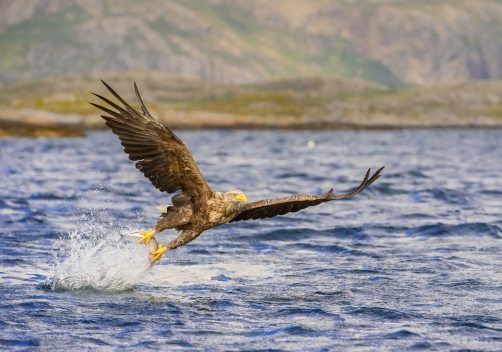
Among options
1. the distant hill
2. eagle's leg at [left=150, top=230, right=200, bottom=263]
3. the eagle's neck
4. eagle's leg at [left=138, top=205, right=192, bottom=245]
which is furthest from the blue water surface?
the distant hill

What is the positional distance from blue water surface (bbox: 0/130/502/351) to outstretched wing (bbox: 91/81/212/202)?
148cm

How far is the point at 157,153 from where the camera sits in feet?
39.8

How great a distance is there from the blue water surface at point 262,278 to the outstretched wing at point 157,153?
1.48 meters

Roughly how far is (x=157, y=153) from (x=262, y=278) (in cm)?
292

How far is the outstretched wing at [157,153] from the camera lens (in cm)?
1199

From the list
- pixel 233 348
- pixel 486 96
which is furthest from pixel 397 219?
pixel 486 96

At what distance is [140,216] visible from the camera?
21.6 meters

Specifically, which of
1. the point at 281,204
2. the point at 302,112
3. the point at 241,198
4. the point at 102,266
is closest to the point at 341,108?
the point at 302,112

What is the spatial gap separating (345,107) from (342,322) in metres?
147

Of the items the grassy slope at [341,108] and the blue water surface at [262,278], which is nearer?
the blue water surface at [262,278]

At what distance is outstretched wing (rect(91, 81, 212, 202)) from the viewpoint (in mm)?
11992

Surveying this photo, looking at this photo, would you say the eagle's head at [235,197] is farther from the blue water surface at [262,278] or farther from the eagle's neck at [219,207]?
the blue water surface at [262,278]

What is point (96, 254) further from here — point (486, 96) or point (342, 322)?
point (486, 96)

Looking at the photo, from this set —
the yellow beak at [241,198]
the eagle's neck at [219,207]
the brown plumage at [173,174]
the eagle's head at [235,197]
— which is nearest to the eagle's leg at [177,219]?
the brown plumage at [173,174]
